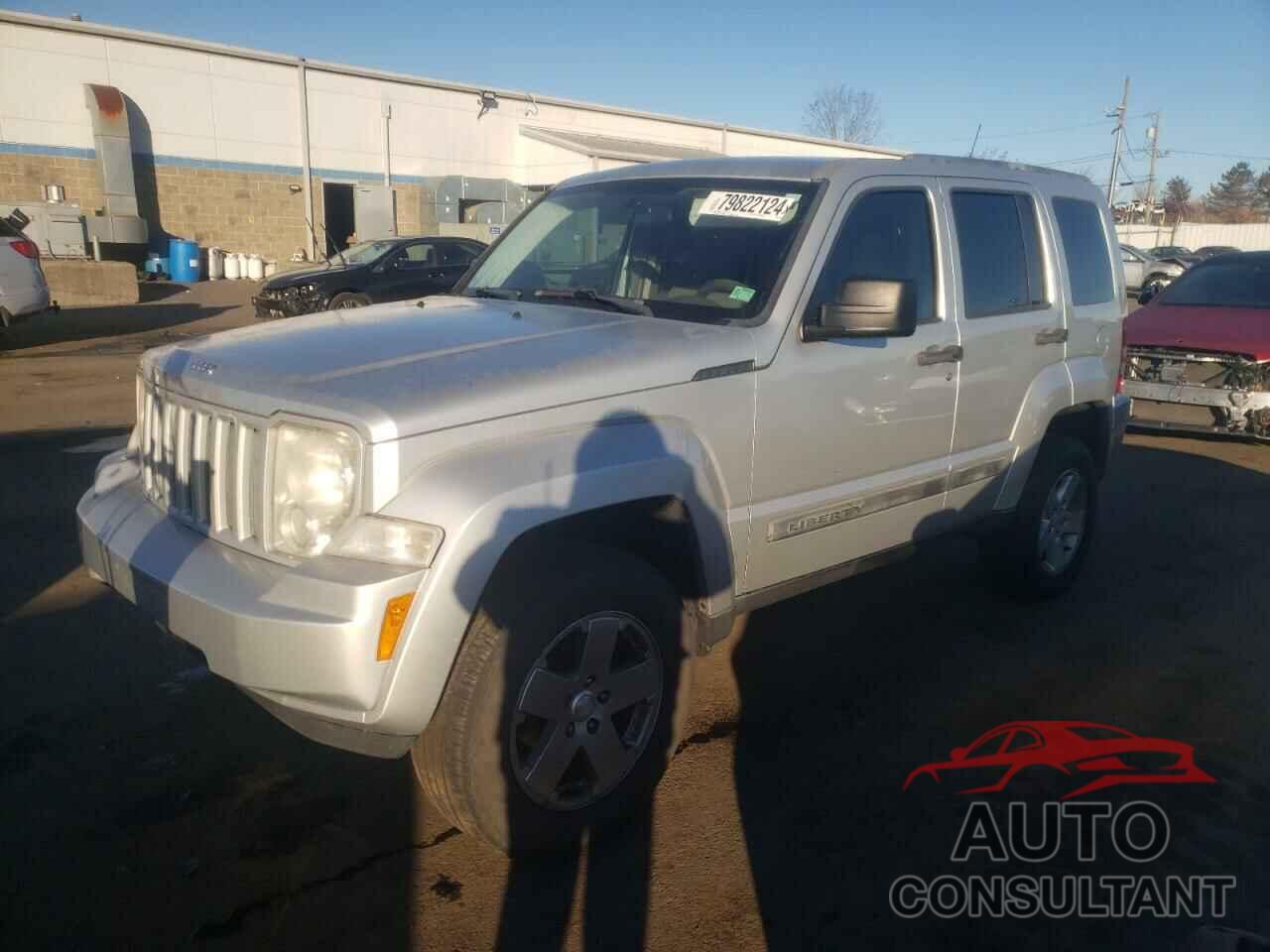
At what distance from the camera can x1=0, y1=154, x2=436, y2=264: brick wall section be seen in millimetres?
23141

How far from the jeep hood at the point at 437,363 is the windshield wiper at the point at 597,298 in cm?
6

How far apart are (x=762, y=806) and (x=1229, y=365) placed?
759cm

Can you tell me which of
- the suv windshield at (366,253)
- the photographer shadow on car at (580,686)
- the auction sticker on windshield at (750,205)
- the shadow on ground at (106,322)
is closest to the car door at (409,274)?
the suv windshield at (366,253)

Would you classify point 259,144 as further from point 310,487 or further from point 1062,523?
point 310,487

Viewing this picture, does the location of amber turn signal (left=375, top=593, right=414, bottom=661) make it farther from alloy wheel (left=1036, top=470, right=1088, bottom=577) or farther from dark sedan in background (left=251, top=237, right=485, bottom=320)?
dark sedan in background (left=251, top=237, right=485, bottom=320)

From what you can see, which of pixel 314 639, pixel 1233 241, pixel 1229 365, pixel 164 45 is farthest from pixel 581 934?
pixel 1233 241

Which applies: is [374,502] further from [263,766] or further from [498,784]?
[263,766]

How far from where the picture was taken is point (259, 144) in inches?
1029

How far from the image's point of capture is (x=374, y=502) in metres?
2.45

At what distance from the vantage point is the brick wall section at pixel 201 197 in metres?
23.1

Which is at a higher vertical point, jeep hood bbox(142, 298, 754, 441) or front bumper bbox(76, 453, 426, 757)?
jeep hood bbox(142, 298, 754, 441)

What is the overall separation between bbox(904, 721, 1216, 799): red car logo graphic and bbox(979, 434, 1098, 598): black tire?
115cm

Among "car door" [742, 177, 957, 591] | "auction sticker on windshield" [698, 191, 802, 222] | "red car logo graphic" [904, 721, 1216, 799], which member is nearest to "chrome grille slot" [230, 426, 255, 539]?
"car door" [742, 177, 957, 591]

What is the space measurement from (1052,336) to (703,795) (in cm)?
Result: 281
